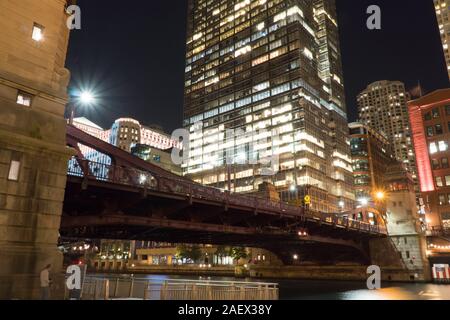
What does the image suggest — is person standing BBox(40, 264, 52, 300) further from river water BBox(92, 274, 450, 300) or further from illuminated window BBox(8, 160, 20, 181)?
river water BBox(92, 274, 450, 300)

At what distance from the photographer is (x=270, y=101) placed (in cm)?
14475

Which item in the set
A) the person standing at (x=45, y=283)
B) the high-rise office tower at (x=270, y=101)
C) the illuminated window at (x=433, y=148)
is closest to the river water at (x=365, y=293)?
the person standing at (x=45, y=283)

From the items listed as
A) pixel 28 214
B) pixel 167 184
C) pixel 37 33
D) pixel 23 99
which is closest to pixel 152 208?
pixel 167 184

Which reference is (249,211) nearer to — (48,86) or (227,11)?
(48,86)

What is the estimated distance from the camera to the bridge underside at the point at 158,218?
2630cm

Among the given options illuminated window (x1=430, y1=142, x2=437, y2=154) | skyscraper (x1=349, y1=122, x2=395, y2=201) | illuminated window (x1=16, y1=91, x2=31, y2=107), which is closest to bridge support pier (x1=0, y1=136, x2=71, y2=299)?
illuminated window (x1=16, y1=91, x2=31, y2=107)

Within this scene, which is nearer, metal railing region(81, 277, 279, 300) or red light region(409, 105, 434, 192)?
metal railing region(81, 277, 279, 300)

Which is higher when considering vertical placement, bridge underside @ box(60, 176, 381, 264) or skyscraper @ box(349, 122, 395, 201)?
skyscraper @ box(349, 122, 395, 201)

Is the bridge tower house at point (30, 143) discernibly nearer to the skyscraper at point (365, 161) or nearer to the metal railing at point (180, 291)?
the metal railing at point (180, 291)

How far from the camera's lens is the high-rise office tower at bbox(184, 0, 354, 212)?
5369 inches

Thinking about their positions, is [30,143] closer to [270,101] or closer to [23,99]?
[23,99]

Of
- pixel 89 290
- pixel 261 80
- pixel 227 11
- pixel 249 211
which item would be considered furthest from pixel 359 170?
pixel 89 290

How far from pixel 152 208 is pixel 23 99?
50.8ft
